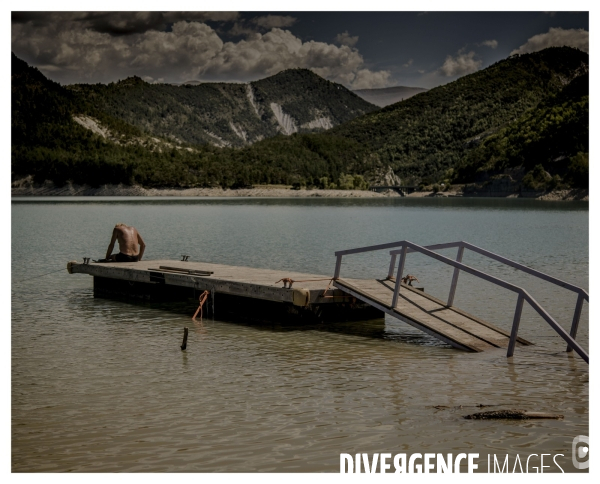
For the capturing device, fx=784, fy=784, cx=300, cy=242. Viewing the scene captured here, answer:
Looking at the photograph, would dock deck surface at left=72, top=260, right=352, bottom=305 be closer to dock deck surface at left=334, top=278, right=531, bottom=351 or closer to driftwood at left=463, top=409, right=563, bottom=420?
dock deck surface at left=334, top=278, right=531, bottom=351

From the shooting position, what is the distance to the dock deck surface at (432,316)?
13062 millimetres

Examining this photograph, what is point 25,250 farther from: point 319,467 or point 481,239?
point 319,467

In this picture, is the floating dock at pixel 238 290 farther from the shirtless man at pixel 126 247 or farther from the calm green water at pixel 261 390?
the calm green water at pixel 261 390

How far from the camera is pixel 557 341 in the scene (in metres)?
13.7

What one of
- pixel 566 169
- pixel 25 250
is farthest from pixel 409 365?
pixel 566 169

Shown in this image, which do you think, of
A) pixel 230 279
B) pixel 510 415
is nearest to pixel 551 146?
pixel 230 279

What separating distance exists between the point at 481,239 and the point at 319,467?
41.2 m

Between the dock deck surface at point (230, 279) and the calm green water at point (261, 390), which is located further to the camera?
the dock deck surface at point (230, 279)

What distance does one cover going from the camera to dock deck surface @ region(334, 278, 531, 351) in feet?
42.9

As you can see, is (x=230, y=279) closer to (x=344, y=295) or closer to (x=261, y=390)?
(x=344, y=295)

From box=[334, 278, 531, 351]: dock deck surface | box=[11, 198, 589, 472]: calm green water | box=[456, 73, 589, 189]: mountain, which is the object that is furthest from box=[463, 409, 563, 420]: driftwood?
box=[456, 73, 589, 189]: mountain

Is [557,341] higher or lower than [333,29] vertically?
lower

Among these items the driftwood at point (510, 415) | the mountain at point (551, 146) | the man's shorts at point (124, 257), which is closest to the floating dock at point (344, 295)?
the man's shorts at point (124, 257)

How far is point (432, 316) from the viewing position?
1410cm
